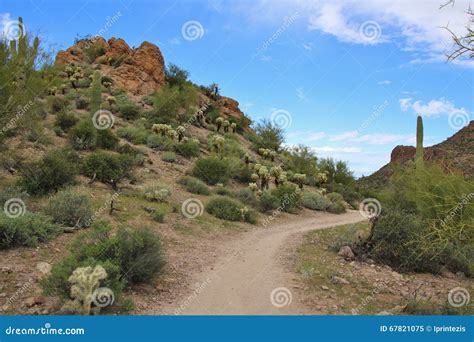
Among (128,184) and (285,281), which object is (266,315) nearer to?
(285,281)

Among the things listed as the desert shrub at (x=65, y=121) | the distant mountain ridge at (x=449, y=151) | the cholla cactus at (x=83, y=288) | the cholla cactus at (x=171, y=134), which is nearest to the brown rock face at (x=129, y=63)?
the cholla cactus at (x=171, y=134)

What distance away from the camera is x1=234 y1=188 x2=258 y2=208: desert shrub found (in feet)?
55.0

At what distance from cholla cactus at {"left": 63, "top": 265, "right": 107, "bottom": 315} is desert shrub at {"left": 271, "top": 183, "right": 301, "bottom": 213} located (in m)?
12.1

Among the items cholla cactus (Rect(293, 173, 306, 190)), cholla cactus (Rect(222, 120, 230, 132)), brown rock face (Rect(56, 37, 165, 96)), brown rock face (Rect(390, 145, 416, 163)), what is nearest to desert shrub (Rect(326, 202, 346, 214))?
cholla cactus (Rect(293, 173, 306, 190))

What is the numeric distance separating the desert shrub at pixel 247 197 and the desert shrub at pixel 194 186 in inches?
48.9

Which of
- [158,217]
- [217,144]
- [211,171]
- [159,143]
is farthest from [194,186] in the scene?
[217,144]

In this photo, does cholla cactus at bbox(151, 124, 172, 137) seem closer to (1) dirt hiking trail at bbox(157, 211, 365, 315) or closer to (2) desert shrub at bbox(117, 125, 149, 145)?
(2) desert shrub at bbox(117, 125, 149, 145)

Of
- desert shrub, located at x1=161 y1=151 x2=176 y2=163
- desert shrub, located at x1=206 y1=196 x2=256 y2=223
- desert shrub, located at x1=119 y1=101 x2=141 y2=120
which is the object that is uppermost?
desert shrub, located at x1=119 y1=101 x2=141 y2=120

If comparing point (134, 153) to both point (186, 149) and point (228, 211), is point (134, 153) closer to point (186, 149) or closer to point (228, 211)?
point (186, 149)

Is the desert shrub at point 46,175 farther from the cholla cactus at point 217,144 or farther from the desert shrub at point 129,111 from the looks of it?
the desert shrub at point 129,111

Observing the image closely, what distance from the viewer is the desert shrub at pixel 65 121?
67.4 feet

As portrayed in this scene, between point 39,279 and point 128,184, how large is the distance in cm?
822

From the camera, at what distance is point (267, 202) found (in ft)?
54.9

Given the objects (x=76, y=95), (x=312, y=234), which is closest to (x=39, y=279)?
(x=312, y=234)
